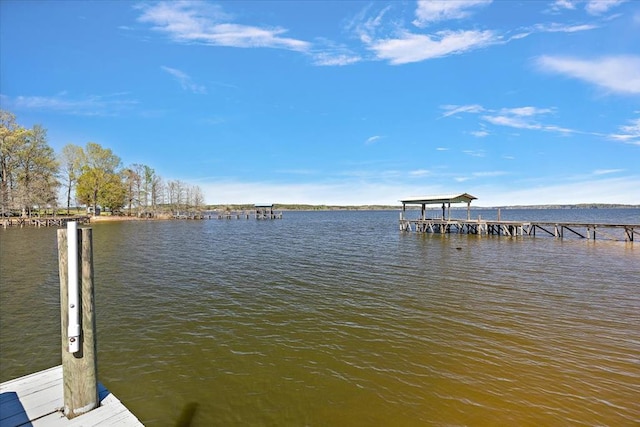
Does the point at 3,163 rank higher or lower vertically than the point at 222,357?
higher

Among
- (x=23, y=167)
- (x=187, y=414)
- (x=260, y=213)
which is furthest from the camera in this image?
(x=260, y=213)

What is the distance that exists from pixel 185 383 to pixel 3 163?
64090 millimetres

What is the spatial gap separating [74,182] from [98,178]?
4.00 metres

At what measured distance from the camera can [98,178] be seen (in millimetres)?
62125

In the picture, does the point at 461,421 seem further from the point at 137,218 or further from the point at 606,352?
the point at 137,218

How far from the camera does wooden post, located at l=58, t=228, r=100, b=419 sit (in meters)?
3.18

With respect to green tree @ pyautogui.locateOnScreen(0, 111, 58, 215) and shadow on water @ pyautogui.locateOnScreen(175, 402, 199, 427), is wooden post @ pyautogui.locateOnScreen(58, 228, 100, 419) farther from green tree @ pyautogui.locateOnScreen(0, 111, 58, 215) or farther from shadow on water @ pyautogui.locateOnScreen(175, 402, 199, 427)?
green tree @ pyautogui.locateOnScreen(0, 111, 58, 215)

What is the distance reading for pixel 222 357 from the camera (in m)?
6.73

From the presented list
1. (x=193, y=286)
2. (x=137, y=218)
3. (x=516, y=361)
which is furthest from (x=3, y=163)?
(x=516, y=361)

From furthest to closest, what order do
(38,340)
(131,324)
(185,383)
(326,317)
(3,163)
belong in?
(3,163) → (326,317) → (131,324) → (38,340) → (185,383)

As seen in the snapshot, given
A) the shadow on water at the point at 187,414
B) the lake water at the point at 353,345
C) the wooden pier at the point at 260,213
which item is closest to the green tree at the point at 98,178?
the wooden pier at the point at 260,213

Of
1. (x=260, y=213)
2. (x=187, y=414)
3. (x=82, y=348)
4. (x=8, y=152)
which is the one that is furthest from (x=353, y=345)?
(x=260, y=213)

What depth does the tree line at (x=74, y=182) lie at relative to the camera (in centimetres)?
4659

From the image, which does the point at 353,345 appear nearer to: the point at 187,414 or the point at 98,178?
the point at 187,414
